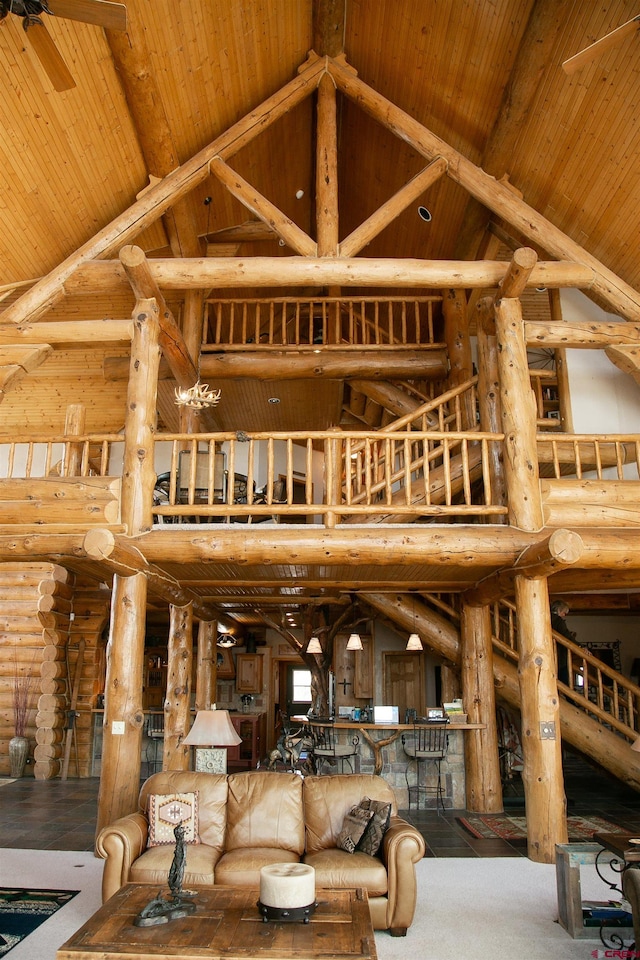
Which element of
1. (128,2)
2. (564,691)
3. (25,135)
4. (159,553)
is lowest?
(564,691)

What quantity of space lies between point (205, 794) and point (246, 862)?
0.73m

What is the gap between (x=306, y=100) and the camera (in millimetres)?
11188

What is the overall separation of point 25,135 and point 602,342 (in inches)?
269

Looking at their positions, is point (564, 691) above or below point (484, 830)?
above

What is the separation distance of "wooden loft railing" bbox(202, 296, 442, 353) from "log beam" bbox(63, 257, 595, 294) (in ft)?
8.02

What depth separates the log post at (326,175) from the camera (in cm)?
848

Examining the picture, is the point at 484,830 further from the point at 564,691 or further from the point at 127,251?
the point at 127,251

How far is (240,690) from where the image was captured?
51.3 ft

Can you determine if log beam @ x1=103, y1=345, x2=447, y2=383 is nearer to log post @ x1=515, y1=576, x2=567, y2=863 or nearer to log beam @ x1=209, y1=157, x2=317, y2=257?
log beam @ x1=209, y1=157, x2=317, y2=257

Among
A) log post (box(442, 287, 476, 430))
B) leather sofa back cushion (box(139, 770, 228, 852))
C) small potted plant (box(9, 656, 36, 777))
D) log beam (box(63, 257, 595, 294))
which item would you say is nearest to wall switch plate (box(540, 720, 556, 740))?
leather sofa back cushion (box(139, 770, 228, 852))

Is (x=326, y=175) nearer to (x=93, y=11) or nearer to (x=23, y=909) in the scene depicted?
(x=93, y=11)

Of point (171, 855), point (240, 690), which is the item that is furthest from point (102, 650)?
point (171, 855)

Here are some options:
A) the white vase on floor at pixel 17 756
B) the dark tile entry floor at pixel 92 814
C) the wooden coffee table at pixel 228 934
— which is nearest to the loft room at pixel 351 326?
the white vase on floor at pixel 17 756

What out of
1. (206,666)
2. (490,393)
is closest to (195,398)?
(490,393)
